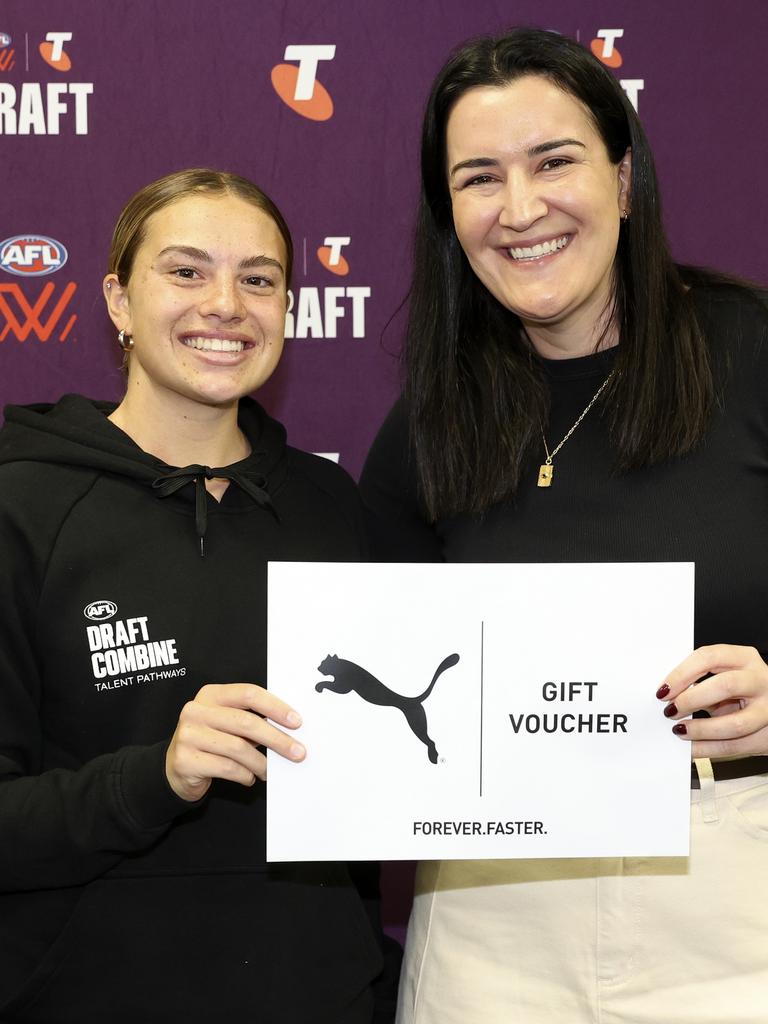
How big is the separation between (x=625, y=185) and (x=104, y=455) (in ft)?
2.94

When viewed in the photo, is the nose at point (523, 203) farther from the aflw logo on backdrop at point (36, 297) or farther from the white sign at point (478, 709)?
the aflw logo on backdrop at point (36, 297)

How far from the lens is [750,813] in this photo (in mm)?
1497

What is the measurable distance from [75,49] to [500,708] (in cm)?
162

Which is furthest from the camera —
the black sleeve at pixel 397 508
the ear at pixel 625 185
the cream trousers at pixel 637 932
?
the black sleeve at pixel 397 508

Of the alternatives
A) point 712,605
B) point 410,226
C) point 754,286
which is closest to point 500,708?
point 712,605

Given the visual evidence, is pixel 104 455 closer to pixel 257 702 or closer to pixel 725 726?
pixel 257 702

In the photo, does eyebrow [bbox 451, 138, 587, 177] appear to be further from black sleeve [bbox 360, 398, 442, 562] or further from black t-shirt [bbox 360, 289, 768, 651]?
black sleeve [bbox 360, 398, 442, 562]

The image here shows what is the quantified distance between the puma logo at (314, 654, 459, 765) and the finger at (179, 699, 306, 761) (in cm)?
8

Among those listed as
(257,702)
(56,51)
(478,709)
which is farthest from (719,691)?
(56,51)

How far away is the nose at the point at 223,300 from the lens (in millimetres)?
1666

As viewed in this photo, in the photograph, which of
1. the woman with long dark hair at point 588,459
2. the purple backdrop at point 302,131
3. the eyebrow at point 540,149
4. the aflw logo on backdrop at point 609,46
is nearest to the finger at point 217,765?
the woman with long dark hair at point 588,459

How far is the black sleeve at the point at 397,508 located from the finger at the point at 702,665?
1.96ft

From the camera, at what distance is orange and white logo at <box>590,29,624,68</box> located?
2.30m

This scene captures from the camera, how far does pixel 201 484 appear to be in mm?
→ 1672
